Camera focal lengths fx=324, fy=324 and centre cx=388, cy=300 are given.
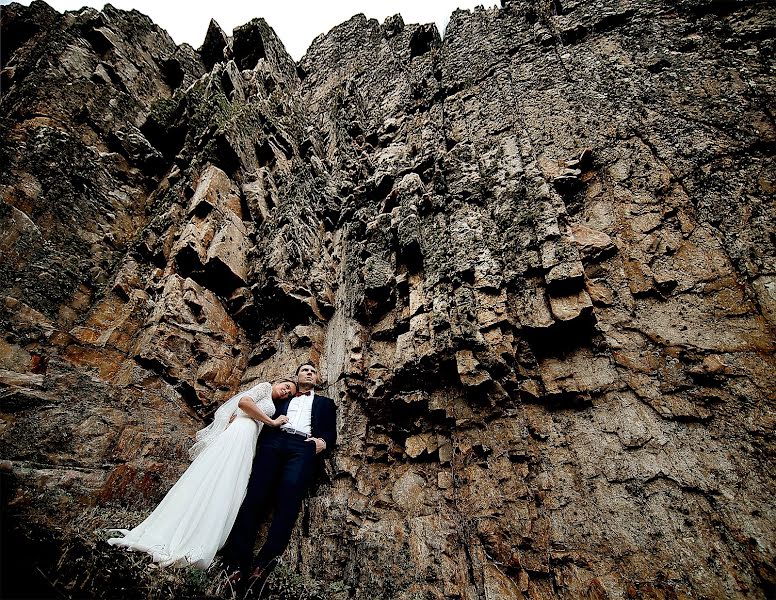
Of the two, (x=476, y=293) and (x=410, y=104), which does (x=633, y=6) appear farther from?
(x=476, y=293)

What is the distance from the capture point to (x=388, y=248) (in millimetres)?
6383

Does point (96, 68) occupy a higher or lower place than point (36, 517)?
higher

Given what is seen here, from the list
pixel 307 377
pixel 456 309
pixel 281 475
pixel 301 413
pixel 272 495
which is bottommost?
pixel 272 495

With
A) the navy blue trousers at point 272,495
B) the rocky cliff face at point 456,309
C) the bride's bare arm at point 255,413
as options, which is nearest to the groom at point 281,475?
the navy blue trousers at point 272,495

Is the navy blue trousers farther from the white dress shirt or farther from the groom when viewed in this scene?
the white dress shirt

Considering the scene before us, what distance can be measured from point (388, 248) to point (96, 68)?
1098 centimetres

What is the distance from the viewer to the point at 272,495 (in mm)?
5043

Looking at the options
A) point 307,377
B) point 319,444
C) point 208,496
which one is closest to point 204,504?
point 208,496

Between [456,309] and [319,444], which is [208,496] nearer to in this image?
[319,444]

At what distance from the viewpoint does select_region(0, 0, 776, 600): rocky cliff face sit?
10.8ft

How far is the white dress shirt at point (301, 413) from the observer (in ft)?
16.8

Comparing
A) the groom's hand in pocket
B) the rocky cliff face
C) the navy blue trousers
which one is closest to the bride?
the navy blue trousers

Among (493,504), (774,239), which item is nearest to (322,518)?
(493,504)

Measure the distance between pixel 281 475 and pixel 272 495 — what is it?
0.40 metres
